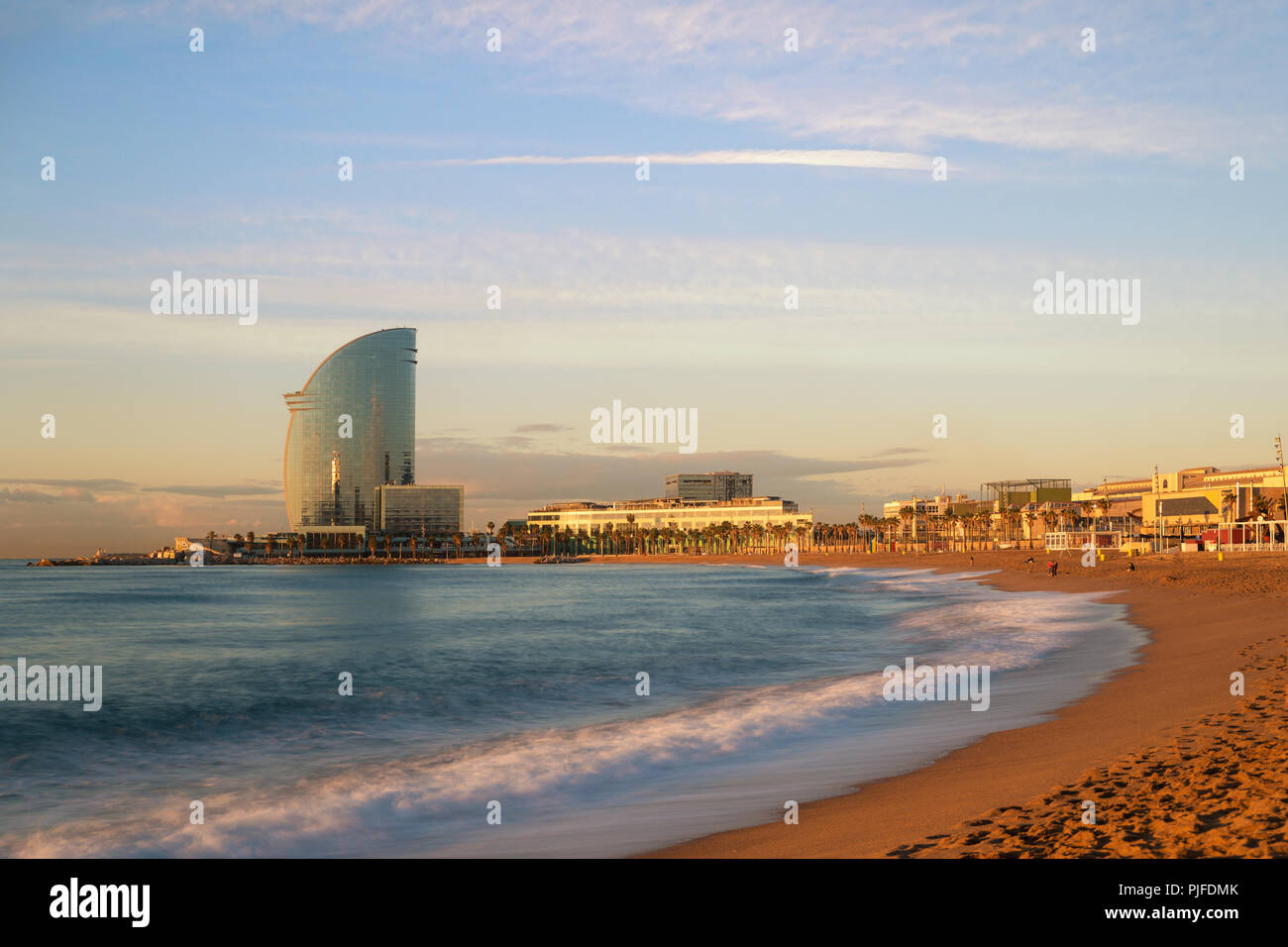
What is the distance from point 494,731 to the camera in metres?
17.3

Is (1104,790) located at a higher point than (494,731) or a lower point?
higher

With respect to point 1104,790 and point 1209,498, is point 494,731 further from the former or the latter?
point 1209,498

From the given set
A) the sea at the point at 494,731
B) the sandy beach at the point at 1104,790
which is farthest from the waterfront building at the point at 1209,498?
the sandy beach at the point at 1104,790

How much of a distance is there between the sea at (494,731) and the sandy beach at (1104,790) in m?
0.71

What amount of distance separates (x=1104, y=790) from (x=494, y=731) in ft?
37.4

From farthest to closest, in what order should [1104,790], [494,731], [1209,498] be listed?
[1209,498], [494,731], [1104,790]

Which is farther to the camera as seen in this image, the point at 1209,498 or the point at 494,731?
the point at 1209,498

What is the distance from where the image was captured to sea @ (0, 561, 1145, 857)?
34.9ft

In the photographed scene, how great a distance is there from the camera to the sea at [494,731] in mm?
10641

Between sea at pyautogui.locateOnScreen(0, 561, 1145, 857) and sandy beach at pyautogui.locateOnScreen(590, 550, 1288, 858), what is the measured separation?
2.33 ft

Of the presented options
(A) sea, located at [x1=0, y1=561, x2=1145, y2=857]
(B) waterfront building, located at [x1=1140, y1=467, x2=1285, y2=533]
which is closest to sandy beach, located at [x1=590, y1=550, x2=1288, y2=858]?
(A) sea, located at [x1=0, y1=561, x2=1145, y2=857]

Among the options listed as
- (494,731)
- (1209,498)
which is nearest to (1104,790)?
(494,731)

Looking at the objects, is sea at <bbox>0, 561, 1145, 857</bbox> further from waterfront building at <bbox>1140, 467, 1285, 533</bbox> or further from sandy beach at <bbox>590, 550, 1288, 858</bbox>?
waterfront building at <bbox>1140, 467, 1285, 533</bbox>
